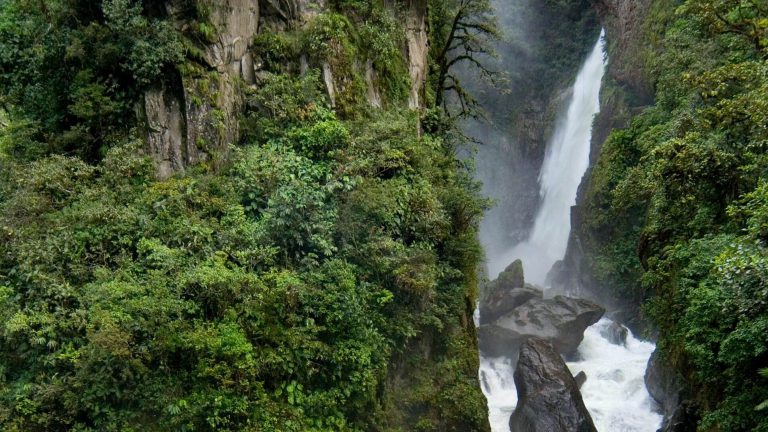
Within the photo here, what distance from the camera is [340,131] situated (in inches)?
425

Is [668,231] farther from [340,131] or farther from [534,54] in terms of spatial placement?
[534,54]

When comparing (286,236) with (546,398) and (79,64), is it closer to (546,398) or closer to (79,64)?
(79,64)

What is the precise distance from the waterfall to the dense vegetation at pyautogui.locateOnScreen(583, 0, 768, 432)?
16.2 meters

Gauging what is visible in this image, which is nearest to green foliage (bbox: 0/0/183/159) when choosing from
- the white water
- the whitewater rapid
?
the whitewater rapid

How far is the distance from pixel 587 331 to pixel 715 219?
438 inches

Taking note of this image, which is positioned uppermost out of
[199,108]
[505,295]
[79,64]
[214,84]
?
[79,64]

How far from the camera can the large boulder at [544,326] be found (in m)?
19.9

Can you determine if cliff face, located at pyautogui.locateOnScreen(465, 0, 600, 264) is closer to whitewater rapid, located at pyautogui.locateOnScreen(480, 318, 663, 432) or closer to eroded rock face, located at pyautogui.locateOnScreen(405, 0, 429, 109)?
whitewater rapid, located at pyautogui.locateOnScreen(480, 318, 663, 432)

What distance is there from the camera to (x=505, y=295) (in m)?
23.3

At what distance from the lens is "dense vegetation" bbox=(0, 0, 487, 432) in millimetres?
7355

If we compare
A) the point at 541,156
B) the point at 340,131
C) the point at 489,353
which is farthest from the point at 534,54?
the point at 340,131

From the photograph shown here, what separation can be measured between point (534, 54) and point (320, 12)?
2954 cm

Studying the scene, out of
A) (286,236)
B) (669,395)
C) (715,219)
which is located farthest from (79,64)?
(669,395)

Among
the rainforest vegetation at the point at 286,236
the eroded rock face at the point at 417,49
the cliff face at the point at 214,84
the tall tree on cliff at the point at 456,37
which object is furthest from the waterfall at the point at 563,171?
the cliff face at the point at 214,84
